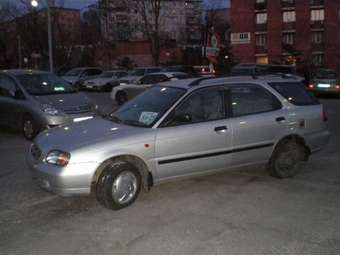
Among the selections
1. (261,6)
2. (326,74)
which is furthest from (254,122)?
(261,6)

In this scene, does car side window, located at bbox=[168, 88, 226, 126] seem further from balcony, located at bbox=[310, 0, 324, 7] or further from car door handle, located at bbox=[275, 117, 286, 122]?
balcony, located at bbox=[310, 0, 324, 7]

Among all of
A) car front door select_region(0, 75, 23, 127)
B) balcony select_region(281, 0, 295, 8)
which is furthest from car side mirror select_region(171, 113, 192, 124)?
balcony select_region(281, 0, 295, 8)

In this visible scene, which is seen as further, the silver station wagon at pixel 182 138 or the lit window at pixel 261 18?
the lit window at pixel 261 18

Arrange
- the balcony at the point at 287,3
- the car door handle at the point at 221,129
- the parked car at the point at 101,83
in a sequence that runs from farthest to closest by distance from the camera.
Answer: the balcony at the point at 287,3
the parked car at the point at 101,83
the car door handle at the point at 221,129

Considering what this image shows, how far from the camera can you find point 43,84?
11102 millimetres

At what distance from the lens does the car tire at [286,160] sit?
21.9 feet

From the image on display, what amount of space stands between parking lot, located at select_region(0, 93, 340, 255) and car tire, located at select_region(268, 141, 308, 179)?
12 centimetres

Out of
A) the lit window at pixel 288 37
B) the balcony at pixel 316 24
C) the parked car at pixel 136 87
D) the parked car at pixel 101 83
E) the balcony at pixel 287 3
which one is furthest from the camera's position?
the lit window at pixel 288 37

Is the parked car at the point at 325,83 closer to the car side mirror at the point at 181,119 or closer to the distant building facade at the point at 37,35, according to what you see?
the car side mirror at the point at 181,119

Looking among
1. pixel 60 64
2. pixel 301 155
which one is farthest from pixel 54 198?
pixel 60 64

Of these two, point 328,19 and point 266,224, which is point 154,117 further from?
point 328,19

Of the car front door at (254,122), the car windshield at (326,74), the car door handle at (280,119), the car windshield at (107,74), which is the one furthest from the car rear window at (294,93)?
the car windshield at (107,74)

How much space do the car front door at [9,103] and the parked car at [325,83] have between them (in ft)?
52.5

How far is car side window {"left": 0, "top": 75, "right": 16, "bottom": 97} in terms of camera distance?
35.9 ft
